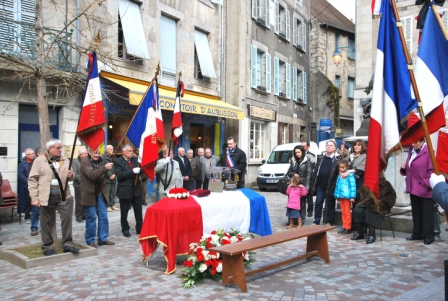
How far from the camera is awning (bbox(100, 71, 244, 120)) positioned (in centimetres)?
1280

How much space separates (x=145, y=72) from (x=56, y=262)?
360 inches

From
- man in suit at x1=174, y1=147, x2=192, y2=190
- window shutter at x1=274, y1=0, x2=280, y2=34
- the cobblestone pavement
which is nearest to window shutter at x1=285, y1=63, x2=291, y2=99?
window shutter at x1=274, y1=0, x2=280, y2=34

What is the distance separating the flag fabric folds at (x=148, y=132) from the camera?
7840 millimetres

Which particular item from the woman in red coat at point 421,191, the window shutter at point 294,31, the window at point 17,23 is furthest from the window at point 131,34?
the window shutter at point 294,31

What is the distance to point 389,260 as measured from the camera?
6703mm

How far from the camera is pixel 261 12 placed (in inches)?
Result: 854

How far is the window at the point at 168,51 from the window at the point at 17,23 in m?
5.14

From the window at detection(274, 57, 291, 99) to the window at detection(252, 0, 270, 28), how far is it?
2.17 meters

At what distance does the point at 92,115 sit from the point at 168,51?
9.54m

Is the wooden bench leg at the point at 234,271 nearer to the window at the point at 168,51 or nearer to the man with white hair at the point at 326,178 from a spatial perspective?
the man with white hair at the point at 326,178

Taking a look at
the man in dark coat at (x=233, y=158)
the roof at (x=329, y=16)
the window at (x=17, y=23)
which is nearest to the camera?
the window at (x=17, y=23)

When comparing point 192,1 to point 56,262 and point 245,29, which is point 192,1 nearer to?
point 245,29

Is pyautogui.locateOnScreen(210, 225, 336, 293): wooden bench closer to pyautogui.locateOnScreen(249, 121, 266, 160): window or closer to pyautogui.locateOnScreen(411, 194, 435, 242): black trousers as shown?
pyautogui.locateOnScreen(411, 194, 435, 242): black trousers

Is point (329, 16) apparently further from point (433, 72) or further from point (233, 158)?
point (433, 72)
